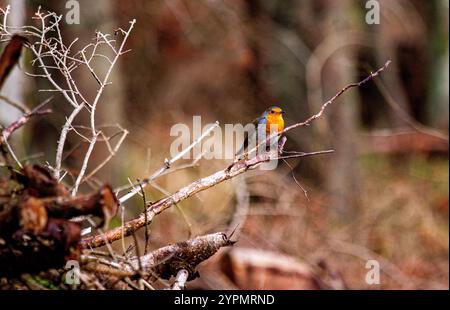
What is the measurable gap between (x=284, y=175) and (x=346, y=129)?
163 cm

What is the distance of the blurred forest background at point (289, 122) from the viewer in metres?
7.36

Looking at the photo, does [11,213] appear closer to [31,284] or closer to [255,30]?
[31,284]

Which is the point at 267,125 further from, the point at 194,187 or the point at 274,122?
the point at 194,187

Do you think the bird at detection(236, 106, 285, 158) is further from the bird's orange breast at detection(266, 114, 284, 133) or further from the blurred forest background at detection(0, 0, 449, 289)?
the blurred forest background at detection(0, 0, 449, 289)

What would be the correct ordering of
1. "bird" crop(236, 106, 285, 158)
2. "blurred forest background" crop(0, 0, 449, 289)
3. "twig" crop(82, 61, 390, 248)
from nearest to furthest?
"twig" crop(82, 61, 390, 248)
"bird" crop(236, 106, 285, 158)
"blurred forest background" crop(0, 0, 449, 289)

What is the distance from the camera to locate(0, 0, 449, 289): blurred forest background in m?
7.36

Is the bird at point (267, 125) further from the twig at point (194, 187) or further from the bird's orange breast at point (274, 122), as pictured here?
the twig at point (194, 187)

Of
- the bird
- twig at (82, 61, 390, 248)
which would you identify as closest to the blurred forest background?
the bird

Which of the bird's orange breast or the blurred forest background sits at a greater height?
the blurred forest background

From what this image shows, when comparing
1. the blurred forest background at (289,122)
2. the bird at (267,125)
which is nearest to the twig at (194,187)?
the bird at (267,125)

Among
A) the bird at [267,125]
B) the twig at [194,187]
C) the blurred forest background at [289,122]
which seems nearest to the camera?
the twig at [194,187]

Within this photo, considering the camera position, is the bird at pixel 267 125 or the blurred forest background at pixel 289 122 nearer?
the bird at pixel 267 125

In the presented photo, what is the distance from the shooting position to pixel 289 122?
32.0 ft

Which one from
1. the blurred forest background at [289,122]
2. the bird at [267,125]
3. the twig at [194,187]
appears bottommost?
the twig at [194,187]
